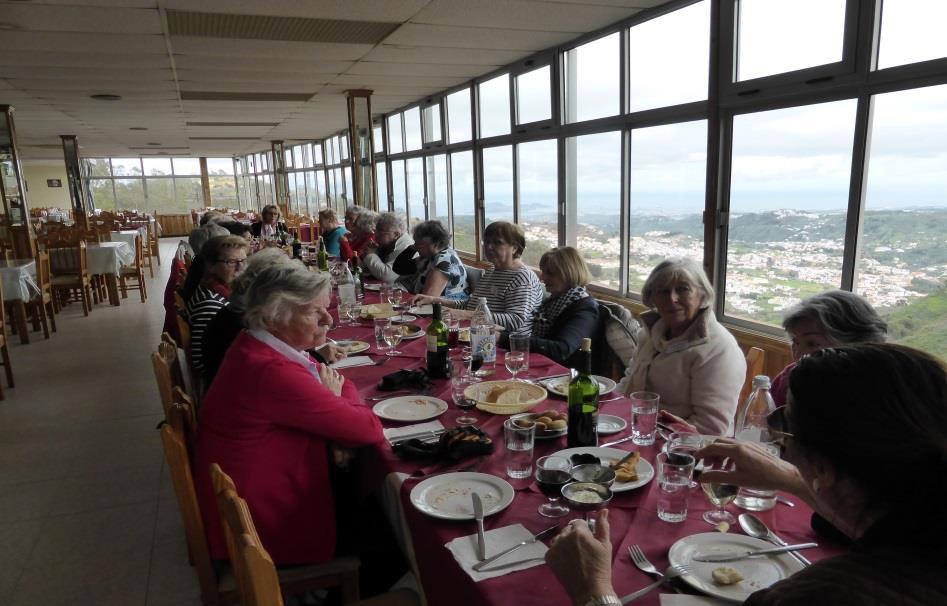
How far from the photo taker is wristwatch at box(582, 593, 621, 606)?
1008mm

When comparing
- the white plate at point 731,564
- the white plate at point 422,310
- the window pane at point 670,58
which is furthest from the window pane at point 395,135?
the white plate at point 731,564

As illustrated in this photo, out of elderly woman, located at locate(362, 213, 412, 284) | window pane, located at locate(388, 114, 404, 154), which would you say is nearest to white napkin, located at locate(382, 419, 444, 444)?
elderly woman, located at locate(362, 213, 412, 284)

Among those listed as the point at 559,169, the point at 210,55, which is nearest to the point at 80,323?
the point at 210,55

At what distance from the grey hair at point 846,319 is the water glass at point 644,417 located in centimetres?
61

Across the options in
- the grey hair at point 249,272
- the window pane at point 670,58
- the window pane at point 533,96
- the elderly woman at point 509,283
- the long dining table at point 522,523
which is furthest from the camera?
the window pane at point 533,96

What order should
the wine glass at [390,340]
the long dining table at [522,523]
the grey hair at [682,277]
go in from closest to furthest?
the long dining table at [522,523] < the grey hair at [682,277] < the wine glass at [390,340]

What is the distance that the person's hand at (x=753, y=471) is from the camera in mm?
1318

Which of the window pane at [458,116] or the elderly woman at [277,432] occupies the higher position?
the window pane at [458,116]

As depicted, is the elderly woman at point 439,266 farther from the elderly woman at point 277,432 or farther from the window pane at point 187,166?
the window pane at point 187,166

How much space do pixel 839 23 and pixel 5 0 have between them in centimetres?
456

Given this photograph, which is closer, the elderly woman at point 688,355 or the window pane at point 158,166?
the elderly woman at point 688,355

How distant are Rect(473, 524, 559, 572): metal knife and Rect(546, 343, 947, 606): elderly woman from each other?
518 mm

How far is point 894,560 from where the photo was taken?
0.73m

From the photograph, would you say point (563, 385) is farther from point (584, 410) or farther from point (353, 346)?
point (353, 346)
